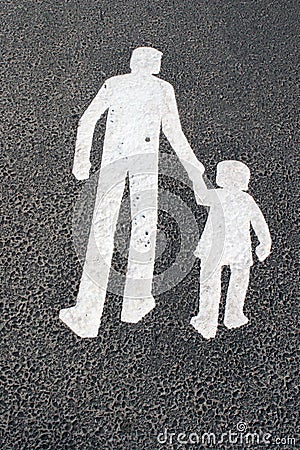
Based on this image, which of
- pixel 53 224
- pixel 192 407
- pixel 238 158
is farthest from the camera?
pixel 238 158

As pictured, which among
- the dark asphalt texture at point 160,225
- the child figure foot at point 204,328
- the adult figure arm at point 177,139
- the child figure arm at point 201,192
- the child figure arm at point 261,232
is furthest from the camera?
the adult figure arm at point 177,139

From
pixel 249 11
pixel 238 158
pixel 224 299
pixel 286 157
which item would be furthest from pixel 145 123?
pixel 249 11

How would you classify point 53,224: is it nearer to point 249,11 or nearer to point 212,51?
point 212,51

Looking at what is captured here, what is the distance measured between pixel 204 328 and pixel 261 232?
0.64 m

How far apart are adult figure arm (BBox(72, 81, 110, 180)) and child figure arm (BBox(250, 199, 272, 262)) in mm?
894

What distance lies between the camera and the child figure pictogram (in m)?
3.07

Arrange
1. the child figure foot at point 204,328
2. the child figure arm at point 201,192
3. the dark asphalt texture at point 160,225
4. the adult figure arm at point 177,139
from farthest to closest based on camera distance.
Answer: the adult figure arm at point 177,139
the child figure arm at point 201,192
the child figure foot at point 204,328
the dark asphalt texture at point 160,225

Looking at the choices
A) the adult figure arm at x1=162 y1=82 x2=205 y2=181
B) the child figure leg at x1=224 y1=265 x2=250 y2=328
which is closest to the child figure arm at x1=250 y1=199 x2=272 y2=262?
the child figure leg at x1=224 y1=265 x2=250 y2=328

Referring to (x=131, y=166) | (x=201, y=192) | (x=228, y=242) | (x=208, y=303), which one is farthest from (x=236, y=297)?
(x=131, y=166)

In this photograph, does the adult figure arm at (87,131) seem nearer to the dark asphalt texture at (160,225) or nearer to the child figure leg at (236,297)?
the dark asphalt texture at (160,225)

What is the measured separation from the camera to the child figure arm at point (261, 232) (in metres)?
3.30

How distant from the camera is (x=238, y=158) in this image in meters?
3.64

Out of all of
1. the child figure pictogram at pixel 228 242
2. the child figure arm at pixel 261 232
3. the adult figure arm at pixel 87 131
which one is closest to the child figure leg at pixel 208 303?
the child figure pictogram at pixel 228 242

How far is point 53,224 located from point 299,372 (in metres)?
1.36
